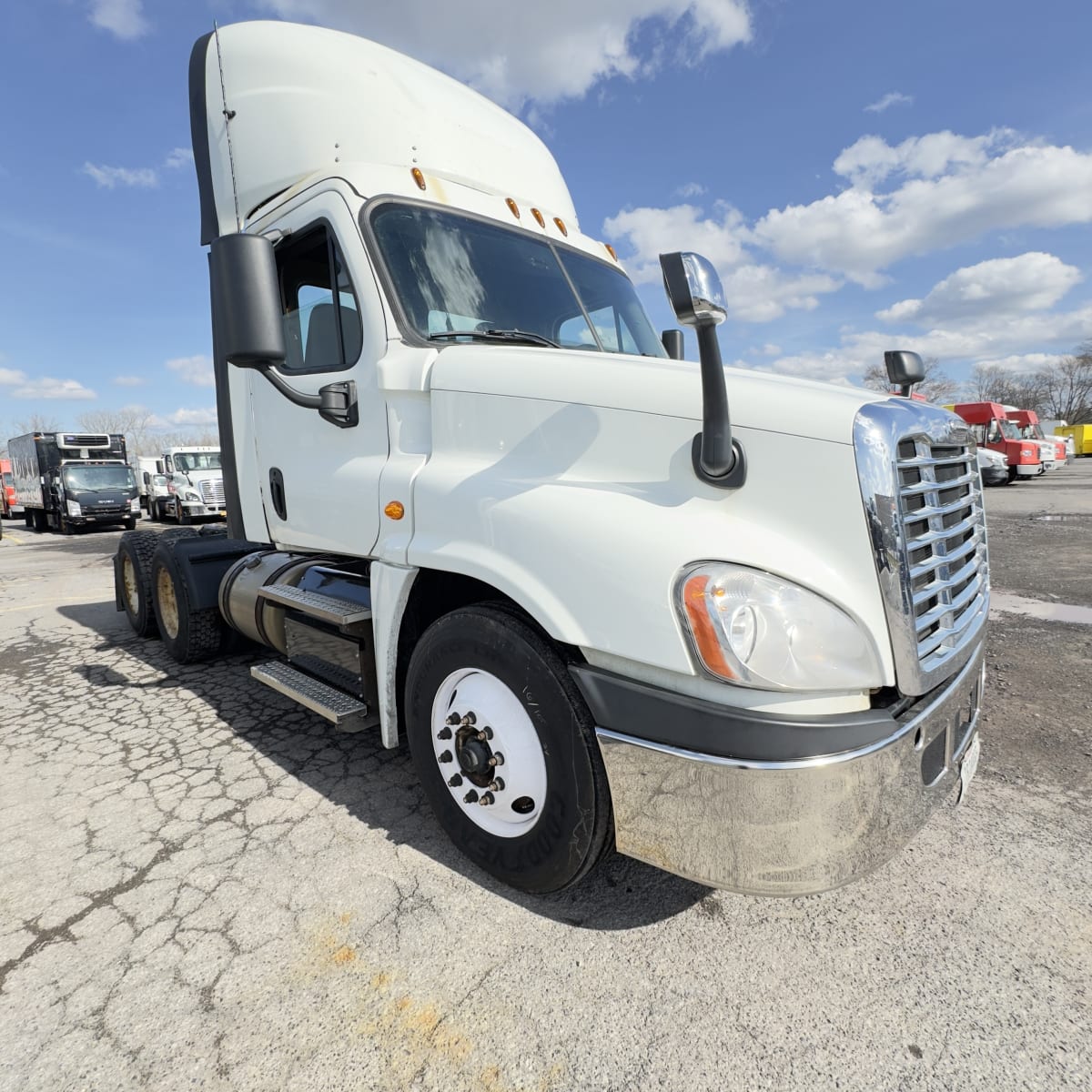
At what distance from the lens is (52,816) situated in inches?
116

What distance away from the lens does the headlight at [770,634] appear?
67.2 inches

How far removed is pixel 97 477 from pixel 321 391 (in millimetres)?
24503

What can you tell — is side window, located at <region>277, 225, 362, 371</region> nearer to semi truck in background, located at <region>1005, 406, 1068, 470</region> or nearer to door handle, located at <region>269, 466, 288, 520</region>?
door handle, located at <region>269, 466, 288, 520</region>

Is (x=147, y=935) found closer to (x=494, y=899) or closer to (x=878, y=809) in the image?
(x=494, y=899)

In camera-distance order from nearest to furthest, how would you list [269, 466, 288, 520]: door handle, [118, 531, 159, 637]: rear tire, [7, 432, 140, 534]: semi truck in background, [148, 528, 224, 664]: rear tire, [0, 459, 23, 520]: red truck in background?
[269, 466, 288, 520]: door handle < [148, 528, 224, 664]: rear tire < [118, 531, 159, 637]: rear tire < [7, 432, 140, 534]: semi truck in background < [0, 459, 23, 520]: red truck in background

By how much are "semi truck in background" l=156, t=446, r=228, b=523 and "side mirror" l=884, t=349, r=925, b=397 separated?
20587mm

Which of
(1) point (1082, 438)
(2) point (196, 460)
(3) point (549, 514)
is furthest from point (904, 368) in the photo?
(1) point (1082, 438)

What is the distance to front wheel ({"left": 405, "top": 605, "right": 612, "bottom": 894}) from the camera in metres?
2.06

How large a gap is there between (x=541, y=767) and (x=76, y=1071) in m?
1.43

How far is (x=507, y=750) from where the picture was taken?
2270 mm

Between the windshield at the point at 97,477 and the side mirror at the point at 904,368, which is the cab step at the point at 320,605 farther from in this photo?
the windshield at the point at 97,477

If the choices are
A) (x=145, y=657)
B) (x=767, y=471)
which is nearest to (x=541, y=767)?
(x=767, y=471)

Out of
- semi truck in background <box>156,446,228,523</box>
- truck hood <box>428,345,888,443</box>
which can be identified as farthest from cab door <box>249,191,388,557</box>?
semi truck in background <box>156,446,228,523</box>

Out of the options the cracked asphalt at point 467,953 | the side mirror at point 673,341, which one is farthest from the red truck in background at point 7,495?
the side mirror at point 673,341
